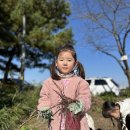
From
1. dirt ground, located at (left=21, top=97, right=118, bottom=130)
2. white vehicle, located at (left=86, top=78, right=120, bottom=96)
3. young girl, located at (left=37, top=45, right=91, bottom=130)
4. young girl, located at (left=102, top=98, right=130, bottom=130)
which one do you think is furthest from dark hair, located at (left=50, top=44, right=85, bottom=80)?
white vehicle, located at (left=86, top=78, right=120, bottom=96)

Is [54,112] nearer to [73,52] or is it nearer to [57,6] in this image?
[73,52]

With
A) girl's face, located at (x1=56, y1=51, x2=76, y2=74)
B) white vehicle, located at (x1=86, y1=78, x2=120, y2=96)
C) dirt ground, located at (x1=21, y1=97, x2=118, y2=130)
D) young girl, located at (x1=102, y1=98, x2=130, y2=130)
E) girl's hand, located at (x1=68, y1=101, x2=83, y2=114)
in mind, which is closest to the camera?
girl's hand, located at (x1=68, y1=101, x2=83, y2=114)

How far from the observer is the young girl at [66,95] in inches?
162

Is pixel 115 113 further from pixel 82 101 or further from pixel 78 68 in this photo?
pixel 82 101

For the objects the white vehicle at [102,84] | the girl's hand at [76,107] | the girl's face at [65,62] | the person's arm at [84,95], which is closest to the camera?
the girl's hand at [76,107]

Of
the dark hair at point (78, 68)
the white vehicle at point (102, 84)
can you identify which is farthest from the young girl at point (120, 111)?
the white vehicle at point (102, 84)

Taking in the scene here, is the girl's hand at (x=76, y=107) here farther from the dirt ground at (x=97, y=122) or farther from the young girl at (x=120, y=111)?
the dirt ground at (x=97, y=122)

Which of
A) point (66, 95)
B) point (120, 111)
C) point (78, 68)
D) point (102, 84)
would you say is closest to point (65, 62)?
point (78, 68)

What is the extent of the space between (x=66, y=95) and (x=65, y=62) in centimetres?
30

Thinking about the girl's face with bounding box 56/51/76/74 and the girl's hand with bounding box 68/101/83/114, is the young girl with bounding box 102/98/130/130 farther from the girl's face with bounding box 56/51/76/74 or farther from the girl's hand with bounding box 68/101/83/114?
the girl's hand with bounding box 68/101/83/114

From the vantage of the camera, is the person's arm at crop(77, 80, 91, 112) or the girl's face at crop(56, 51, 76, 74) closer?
the person's arm at crop(77, 80, 91, 112)

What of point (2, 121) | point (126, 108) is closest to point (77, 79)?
point (126, 108)

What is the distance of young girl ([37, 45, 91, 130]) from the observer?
13.5 ft

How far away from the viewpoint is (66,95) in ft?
14.0
